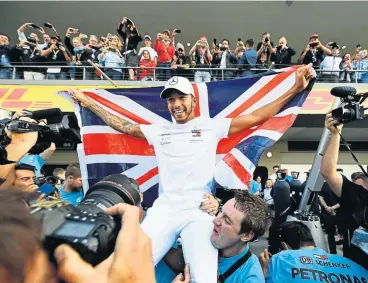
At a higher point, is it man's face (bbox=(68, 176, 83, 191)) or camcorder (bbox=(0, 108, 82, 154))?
camcorder (bbox=(0, 108, 82, 154))

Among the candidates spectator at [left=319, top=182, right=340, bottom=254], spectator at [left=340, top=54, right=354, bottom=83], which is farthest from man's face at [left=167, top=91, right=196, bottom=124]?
spectator at [left=340, top=54, right=354, bottom=83]

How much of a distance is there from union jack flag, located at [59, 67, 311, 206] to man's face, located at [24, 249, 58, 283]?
7.20ft

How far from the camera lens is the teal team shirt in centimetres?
196

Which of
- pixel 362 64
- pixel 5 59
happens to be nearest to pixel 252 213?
pixel 5 59

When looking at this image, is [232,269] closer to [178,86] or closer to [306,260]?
[306,260]

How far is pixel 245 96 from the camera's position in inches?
125

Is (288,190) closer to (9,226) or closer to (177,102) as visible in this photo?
(177,102)

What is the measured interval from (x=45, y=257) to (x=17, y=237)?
0.23ft

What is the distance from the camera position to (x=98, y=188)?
3.41 feet

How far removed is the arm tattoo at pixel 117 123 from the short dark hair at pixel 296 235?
1233 millimetres

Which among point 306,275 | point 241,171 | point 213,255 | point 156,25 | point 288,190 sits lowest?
point 288,190

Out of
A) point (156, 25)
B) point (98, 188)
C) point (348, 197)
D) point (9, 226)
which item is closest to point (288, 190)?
point (348, 197)

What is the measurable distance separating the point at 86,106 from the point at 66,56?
7.11 metres

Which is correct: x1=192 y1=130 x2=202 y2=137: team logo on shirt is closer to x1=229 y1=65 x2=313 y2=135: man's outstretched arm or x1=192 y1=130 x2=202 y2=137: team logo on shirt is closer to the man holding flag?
the man holding flag
